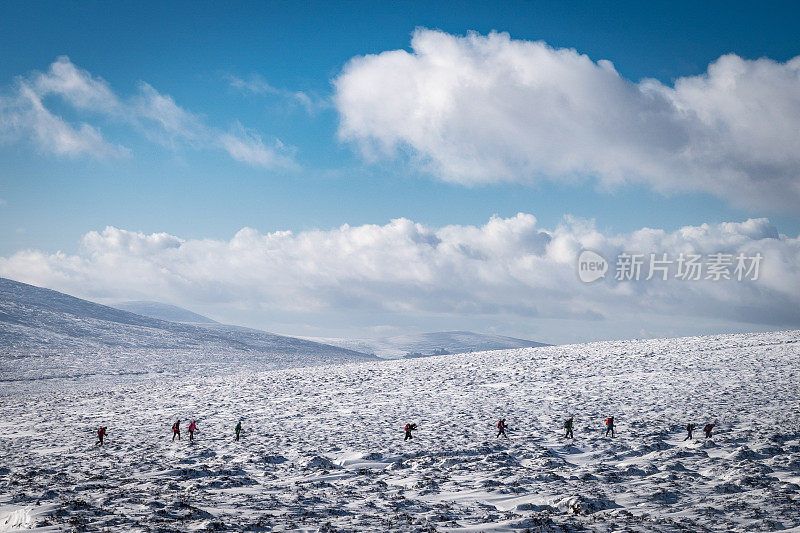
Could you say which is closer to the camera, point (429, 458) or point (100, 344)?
point (429, 458)

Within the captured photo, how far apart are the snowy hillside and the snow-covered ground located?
1696 inches

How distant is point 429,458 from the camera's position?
16.4 meters

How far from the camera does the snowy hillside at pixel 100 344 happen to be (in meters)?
70.8

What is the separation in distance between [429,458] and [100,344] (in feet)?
336

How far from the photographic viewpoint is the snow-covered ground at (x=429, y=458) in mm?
10906

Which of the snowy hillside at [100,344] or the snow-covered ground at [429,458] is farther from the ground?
the snow-covered ground at [429,458]

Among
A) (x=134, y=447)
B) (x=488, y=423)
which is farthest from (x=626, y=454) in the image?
(x=134, y=447)

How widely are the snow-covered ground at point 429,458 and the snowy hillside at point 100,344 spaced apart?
43074 mm

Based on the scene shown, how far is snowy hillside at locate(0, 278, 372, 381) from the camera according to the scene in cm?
7081

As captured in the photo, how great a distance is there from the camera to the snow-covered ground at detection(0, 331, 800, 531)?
1091cm

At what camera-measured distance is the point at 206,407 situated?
28938 millimetres

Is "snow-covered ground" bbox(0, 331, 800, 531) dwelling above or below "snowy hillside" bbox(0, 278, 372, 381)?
above

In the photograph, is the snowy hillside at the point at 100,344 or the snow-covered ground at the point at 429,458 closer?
the snow-covered ground at the point at 429,458

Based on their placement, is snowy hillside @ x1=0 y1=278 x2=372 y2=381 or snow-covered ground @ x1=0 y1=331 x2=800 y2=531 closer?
snow-covered ground @ x1=0 y1=331 x2=800 y2=531
